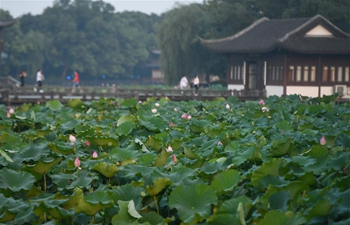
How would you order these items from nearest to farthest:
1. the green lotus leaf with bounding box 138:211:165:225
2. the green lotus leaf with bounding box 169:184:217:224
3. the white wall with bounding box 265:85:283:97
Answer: the green lotus leaf with bounding box 169:184:217:224, the green lotus leaf with bounding box 138:211:165:225, the white wall with bounding box 265:85:283:97

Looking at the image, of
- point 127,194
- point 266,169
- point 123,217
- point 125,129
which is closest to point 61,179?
point 127,194

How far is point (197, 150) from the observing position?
7051mm

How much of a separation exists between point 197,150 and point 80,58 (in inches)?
2252

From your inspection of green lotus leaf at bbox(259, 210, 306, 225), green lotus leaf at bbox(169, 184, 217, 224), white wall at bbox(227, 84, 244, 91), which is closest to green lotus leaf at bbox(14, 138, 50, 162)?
green lotus leaf at bbox(169, 184, 217, 224)

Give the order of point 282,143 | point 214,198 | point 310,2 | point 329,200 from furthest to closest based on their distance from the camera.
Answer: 1. point 310,2
2. point 282,143
3. point 214,198
4. point 329,200

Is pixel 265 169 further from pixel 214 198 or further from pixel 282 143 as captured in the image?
pixel 282 143

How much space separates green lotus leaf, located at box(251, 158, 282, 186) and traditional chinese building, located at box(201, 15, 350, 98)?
1002 inches

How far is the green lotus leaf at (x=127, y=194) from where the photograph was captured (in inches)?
202

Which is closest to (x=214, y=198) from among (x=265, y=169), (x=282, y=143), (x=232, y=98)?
(x=265, y=169)

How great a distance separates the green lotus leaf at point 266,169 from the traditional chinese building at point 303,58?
1002 inches

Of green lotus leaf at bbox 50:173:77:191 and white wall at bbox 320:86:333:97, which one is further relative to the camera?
white wall at bbox 320:86:333:97

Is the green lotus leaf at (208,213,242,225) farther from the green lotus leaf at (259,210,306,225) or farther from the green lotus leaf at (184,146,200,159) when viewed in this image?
the green lotus leaf at (184,146,200,159)

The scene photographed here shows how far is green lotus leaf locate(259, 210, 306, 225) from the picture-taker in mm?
4137

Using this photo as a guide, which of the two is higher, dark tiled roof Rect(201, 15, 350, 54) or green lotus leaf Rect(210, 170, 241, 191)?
dark tiled roof Rect(201, 15, 350, 54)
